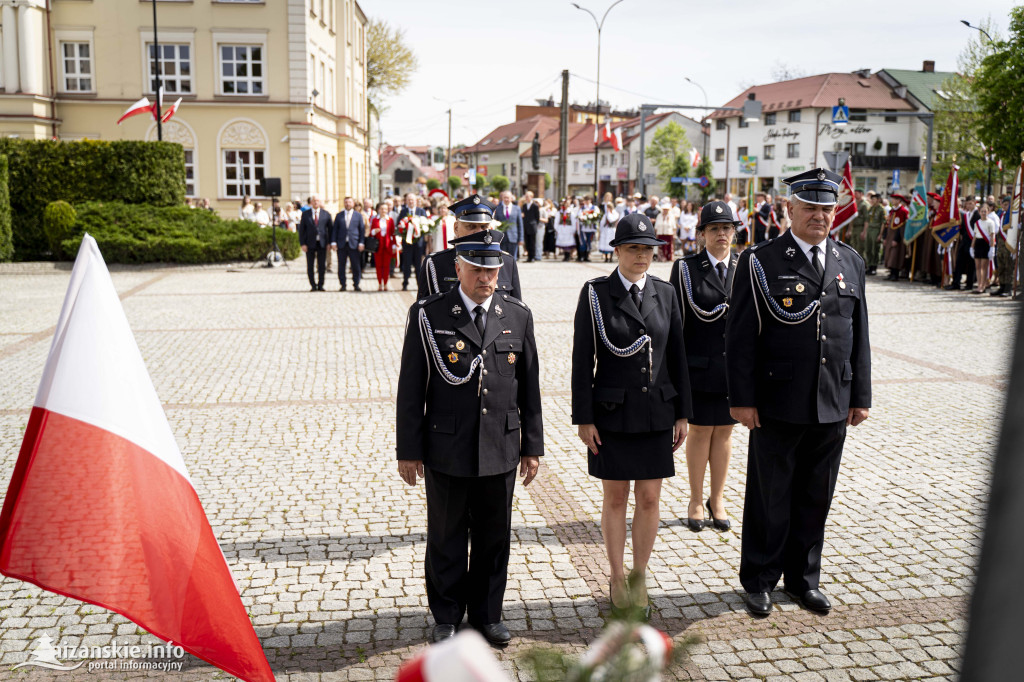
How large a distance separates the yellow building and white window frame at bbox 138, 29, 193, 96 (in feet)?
0.14

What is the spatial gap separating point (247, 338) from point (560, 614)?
9717mm

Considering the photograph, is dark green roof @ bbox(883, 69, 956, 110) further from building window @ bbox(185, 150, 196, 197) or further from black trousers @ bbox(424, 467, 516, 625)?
black trousers @ bbox(424, 467, 516, 625)

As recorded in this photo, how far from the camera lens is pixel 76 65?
38.1 m

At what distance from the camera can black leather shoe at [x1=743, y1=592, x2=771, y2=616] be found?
4652 millimetres

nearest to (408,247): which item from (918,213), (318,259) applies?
(318,259)

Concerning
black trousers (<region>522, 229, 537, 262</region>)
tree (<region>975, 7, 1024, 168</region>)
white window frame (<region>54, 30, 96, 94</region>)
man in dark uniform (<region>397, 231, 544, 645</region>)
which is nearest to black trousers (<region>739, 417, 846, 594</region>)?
man in dark uniform (<region>397, 231, 544, 645</region>)

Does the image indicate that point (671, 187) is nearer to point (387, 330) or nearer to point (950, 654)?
point (387, 330)

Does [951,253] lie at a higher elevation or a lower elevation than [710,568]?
higher

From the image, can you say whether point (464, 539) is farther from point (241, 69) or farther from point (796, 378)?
point (241, 69)

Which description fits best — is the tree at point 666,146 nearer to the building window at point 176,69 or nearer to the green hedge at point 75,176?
the building window at point 176,69

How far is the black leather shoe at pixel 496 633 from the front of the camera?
4340 mm

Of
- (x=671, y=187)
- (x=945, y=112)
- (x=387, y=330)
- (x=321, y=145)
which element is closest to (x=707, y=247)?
(x=387, y=330)

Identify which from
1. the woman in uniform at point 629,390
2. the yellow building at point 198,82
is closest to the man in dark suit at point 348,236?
the woman in uniform at point 629,390

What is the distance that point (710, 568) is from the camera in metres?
5.25
